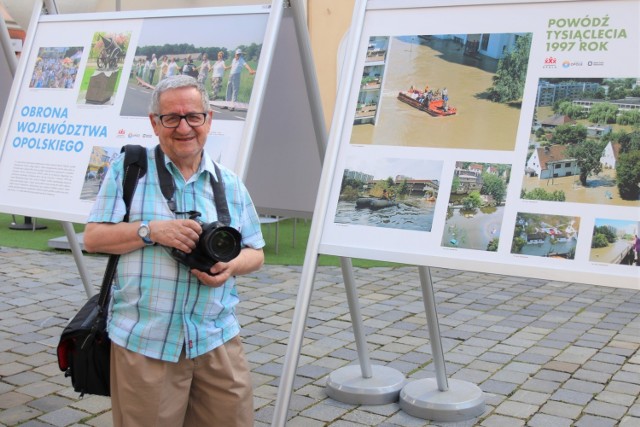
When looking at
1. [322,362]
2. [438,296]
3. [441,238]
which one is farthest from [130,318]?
[438,296]

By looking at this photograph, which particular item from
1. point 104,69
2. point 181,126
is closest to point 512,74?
point 181,126

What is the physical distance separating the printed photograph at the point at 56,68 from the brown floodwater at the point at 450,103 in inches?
69.5

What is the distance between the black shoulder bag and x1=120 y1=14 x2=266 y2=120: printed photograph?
41.3 inches

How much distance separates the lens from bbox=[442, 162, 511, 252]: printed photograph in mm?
3010

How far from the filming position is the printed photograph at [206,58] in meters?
3.83

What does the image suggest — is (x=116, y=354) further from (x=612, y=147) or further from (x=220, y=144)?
(x=612, y=147)

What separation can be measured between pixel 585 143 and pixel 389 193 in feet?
2.39

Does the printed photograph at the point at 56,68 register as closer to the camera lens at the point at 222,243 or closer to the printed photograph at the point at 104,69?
the printed photograph at the point at 104,69

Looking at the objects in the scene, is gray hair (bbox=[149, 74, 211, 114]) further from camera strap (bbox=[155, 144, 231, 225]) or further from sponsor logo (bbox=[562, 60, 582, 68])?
sponsor logo (bbox=[562, 60, 582, 68])

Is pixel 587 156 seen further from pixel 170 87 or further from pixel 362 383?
pixel 362 383

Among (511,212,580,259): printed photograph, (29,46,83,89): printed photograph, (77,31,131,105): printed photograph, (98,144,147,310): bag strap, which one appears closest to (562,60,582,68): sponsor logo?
(511,212,580,259): printed photograph

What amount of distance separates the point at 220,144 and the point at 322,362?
7.31ft

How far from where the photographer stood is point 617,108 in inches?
115

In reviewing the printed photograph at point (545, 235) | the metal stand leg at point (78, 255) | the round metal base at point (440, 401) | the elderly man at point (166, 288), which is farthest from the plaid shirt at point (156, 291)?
the metal stand leg at point (78, 255)
